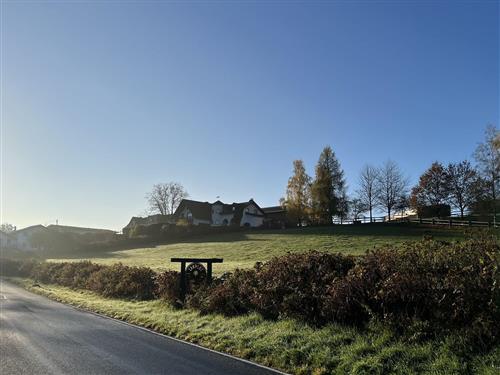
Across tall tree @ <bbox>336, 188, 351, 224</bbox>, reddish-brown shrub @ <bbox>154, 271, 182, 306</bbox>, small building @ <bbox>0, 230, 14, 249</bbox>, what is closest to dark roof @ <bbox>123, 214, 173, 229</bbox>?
small building @ <bbox>0, 230, 14, 249</bbox>

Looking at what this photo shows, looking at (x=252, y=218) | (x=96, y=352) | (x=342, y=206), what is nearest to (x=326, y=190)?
(x=342, y=206)

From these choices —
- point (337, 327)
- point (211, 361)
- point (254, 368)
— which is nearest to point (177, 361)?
point (211, 361)

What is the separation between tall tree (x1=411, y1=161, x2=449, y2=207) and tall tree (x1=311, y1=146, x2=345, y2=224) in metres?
14.5

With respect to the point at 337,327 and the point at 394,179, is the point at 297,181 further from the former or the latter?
the point at 337,327

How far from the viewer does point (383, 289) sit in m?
8.34

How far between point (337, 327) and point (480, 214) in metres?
47.2

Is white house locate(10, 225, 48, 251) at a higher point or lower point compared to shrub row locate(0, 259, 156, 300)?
higher

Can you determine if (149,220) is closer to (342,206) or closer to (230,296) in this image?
(342,206)

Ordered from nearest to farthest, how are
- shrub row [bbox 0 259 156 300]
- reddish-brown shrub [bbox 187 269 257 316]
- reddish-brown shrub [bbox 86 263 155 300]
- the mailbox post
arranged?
1. reddish-brown shrub [bbox 187 269 257 316]
2. the mailbox post
3. reddish-brown shrub [bbox 86 263 155 300]
4. shrub row [bbox 0 259 156 300]

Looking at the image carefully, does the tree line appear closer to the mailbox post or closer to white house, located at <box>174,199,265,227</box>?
white house, located at <box>174,199,265,227</box>

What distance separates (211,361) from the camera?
8523mm

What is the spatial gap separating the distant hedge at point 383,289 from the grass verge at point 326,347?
12.6 inches

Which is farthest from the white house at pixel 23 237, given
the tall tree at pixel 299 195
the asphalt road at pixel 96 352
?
the asphalt road at pixel 96 352

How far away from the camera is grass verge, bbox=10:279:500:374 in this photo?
660 centimetres
